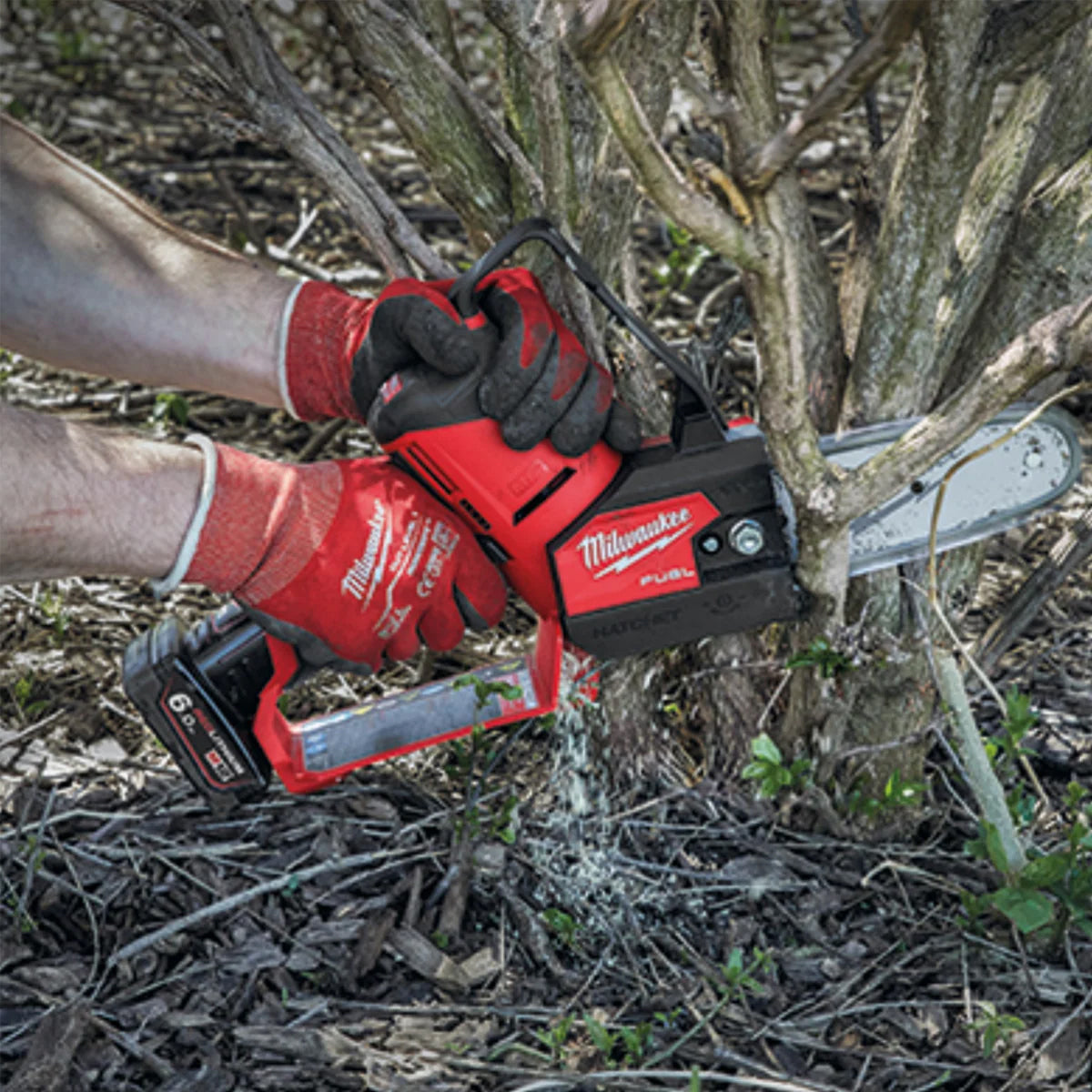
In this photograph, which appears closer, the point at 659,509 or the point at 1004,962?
the point at 1004,962

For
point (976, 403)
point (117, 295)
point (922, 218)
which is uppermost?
point (922, 218)

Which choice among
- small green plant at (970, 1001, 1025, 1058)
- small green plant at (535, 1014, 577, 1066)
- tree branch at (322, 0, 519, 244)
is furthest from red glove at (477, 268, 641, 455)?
small green plant at (970, 1001, 1025, 1058)

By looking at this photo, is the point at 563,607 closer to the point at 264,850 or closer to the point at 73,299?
the point at 264,850

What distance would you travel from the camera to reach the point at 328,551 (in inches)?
88.6

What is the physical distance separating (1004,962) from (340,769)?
1.14 meters

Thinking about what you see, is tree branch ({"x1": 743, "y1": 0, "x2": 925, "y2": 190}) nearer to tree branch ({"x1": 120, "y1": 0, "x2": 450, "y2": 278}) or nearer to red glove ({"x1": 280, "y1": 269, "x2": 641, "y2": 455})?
red glove ({"x1": 280, "y1": 269, "x2": 641, "y2": 455})

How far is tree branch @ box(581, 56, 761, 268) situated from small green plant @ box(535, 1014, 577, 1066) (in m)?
1.11

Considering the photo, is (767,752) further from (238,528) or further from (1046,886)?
(238,528)

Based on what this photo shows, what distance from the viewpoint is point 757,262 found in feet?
5.98

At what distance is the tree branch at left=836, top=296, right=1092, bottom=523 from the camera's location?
5.84 ft

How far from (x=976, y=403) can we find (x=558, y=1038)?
109 centimetres

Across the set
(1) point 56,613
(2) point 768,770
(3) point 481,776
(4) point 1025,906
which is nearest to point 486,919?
(3) point 481,776

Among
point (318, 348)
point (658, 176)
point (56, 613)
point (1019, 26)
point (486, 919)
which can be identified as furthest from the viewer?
point (56, 613)

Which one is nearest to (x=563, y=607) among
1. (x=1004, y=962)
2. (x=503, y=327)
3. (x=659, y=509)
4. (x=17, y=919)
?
(x=659, y=509)
